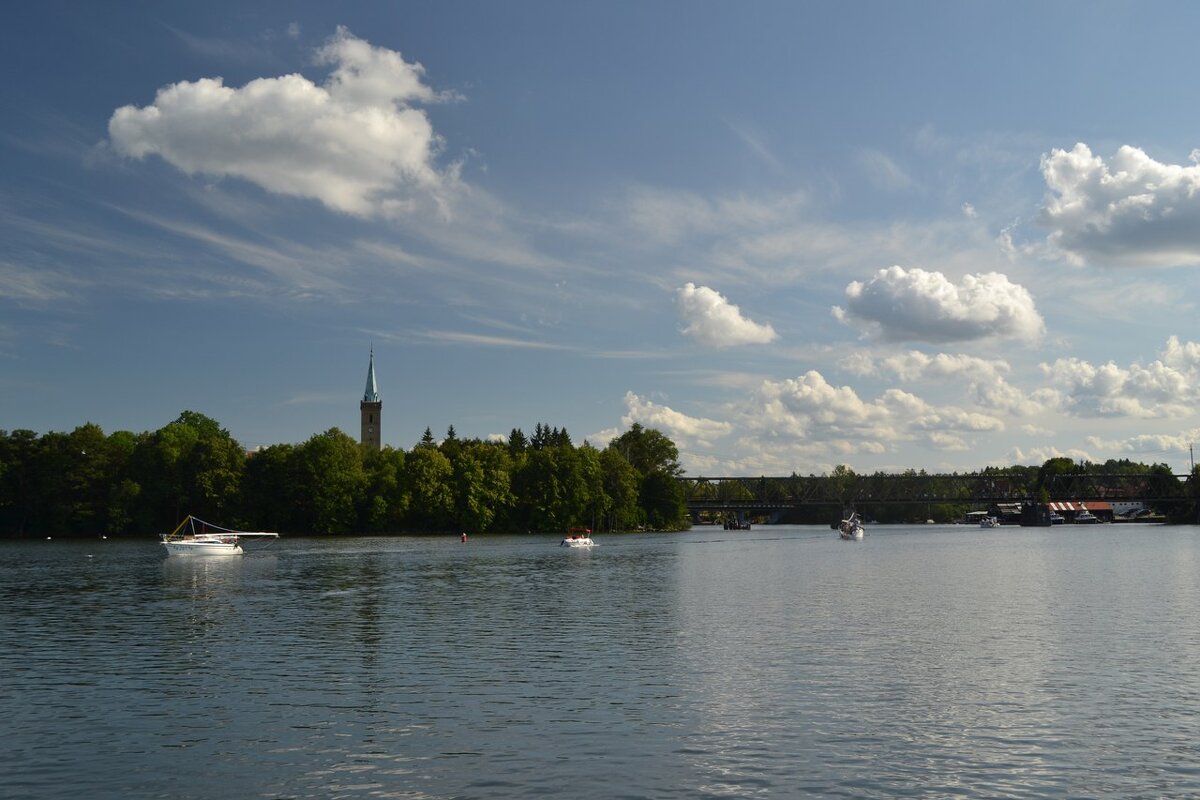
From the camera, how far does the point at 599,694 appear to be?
34.5 meters

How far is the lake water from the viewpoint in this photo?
968 inches

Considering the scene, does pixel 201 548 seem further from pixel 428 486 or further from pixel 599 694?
pixel 599 694

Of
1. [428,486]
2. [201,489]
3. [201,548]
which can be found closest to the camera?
[201,548]

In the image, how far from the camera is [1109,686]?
35781mm

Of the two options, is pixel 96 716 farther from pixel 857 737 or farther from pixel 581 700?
pixel 857 737

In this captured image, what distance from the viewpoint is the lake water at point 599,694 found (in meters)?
24.6

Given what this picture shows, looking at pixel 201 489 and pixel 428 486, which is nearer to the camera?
pixel 201 489

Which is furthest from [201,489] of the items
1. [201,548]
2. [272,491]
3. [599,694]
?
[599,694]

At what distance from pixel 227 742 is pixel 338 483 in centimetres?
17125

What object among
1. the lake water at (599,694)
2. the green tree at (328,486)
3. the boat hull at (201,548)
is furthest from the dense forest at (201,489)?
the lake water at (599,694)

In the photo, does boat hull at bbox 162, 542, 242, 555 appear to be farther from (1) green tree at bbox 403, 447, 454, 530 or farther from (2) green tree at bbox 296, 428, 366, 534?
(1) green tree at bbox 403, 447, 454, 530

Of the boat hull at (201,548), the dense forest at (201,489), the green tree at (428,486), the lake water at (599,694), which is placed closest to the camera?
the lake water at (599,694)

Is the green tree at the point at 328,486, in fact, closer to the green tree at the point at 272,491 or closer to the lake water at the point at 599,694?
the green tree at the point at 272,491

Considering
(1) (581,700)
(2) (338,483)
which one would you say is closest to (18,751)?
(1) (581,700)
